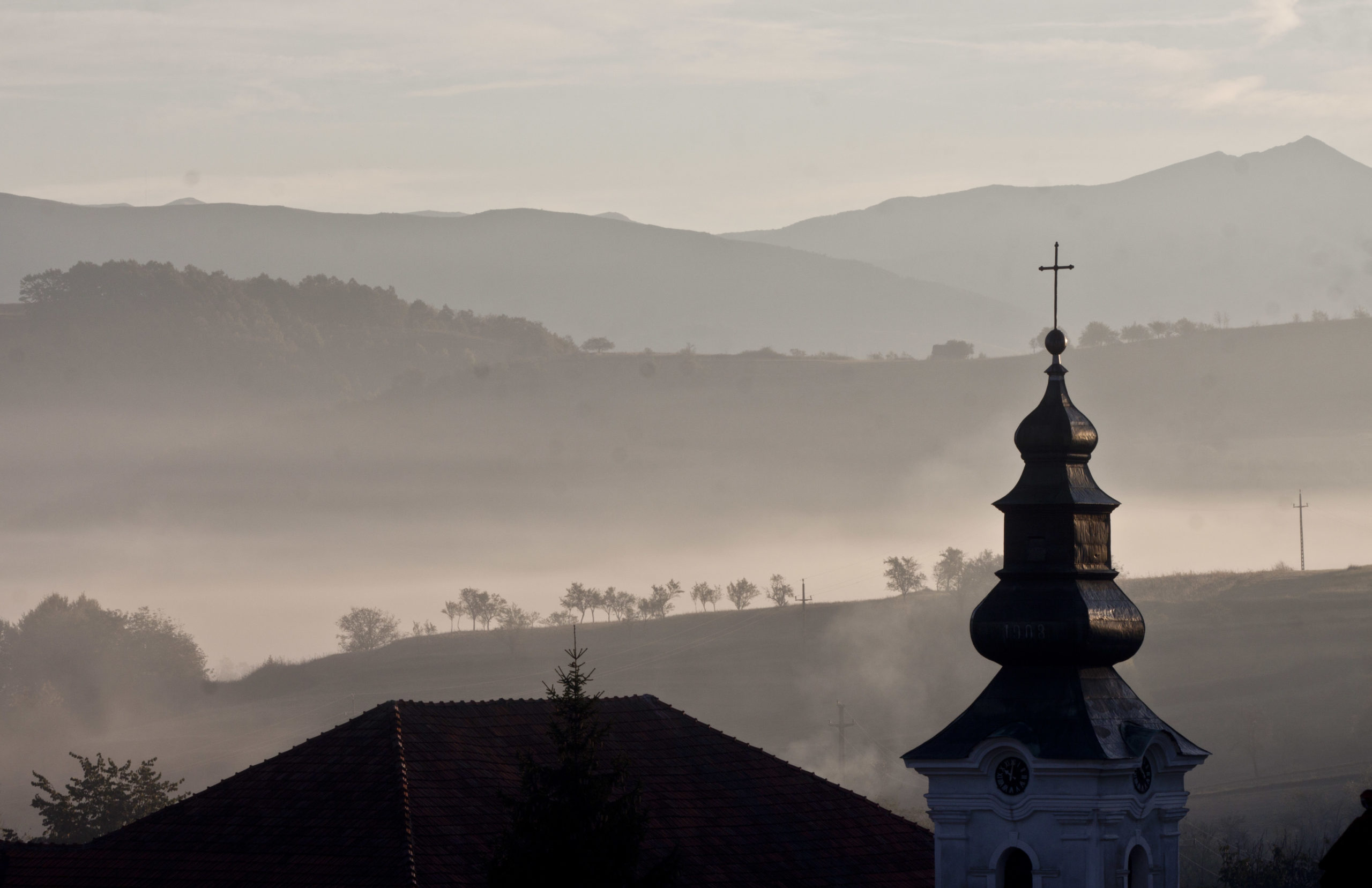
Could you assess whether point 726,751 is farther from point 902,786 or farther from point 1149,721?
point 902,786

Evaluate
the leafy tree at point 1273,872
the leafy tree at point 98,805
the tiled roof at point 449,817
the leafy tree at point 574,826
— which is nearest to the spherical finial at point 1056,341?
the tiled roof at point 449,817

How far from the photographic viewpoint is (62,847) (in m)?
47.8

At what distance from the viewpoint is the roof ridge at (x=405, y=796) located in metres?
42.2

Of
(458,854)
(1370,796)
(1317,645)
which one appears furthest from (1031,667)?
(1317,645)

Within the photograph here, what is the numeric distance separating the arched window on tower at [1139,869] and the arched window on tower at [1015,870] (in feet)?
8.10

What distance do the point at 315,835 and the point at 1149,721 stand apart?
18.2 metres

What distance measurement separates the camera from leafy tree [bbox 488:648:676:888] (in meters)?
35.5

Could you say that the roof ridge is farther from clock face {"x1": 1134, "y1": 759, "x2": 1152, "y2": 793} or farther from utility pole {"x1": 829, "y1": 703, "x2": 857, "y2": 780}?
utility pole {"x1": 829, "y1": 703, "x2": 857, "y2": 780}

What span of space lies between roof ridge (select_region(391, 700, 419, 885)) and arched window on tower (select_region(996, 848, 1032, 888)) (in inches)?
485

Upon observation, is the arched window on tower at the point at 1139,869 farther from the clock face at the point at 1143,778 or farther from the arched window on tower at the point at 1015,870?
the arched window on tower at the point at 1015,870

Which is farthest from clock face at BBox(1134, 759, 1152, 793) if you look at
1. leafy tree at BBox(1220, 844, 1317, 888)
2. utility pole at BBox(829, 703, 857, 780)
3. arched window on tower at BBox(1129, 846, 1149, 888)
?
utility pole at BBox(829, 703, 857, 780)

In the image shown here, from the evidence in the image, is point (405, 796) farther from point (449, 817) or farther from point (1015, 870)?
point (1015, 870)

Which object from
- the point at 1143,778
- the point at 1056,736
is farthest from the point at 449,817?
the point at 1143,778

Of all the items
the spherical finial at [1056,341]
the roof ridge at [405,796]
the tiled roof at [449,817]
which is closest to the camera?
the roof ridge at [405,796]
